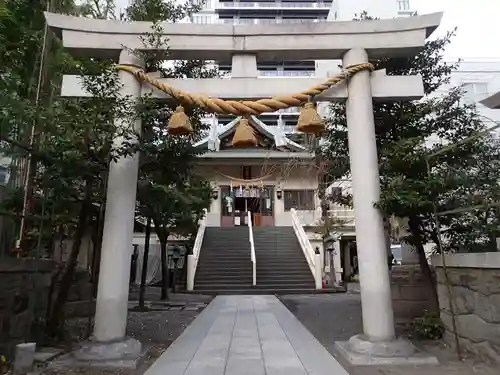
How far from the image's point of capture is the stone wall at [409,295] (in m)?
7.49

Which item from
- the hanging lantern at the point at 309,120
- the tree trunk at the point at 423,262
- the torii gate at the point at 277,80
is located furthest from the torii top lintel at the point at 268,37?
the tree trunk at the point at 423,262

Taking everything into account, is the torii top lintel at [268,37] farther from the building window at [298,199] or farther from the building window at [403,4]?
the building window at [403,4]

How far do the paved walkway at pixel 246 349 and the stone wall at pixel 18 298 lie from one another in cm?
170

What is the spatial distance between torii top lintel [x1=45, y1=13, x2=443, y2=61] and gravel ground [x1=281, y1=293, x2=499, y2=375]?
4.14 m

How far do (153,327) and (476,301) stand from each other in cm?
554

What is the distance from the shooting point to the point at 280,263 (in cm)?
1709

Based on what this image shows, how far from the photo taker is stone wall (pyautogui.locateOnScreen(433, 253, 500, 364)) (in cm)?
457

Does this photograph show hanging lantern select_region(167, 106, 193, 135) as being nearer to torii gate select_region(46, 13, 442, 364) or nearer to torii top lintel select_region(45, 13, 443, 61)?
torii gate select_region(46, 13, 442, 364)

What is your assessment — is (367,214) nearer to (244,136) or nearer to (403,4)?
(244,136)

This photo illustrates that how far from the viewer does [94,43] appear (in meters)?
5.88

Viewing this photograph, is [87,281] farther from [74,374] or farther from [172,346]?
[74,374]

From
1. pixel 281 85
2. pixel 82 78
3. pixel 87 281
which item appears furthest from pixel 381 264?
pixel 87 281

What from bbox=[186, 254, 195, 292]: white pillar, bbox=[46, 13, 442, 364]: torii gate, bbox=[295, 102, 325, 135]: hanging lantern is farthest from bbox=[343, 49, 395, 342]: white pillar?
bbox=[186, 254, 195, 292]: white pillar

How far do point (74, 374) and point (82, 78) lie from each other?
3.79 metres
